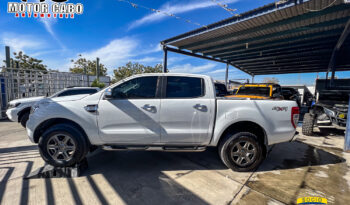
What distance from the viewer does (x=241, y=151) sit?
2859 millimetres

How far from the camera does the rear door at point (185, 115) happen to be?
2730mm

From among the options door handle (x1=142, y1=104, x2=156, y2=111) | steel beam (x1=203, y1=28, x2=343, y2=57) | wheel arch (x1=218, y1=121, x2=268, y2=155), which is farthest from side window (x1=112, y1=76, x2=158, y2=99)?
steel beam (x1=203, y1=28, x2=343, y2=57)

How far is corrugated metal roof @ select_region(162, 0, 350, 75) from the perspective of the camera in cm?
551

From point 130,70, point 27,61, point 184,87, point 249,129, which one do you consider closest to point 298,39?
point 249,129

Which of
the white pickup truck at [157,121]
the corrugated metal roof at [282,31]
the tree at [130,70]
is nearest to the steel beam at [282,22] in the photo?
the corrugated metal roof at [282,31]

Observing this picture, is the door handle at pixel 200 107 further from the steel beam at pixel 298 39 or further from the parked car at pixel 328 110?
the steel beam at pixel 298 39

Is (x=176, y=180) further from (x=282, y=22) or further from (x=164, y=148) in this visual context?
(x=282, y=22)

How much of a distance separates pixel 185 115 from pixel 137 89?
1.01m

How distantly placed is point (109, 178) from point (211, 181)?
68.3 inches

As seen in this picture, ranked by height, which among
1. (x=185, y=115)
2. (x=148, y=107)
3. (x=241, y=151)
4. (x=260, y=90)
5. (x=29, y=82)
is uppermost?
(x=29, y=82)

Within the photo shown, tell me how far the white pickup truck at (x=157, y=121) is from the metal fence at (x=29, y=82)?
4.98m

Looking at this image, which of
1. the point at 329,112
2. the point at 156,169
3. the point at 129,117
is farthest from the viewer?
the point at 329,112

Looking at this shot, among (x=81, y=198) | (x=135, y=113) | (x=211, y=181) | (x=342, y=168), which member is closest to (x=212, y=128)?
(x=211, y=181)

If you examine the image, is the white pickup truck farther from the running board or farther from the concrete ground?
the concrete ground
